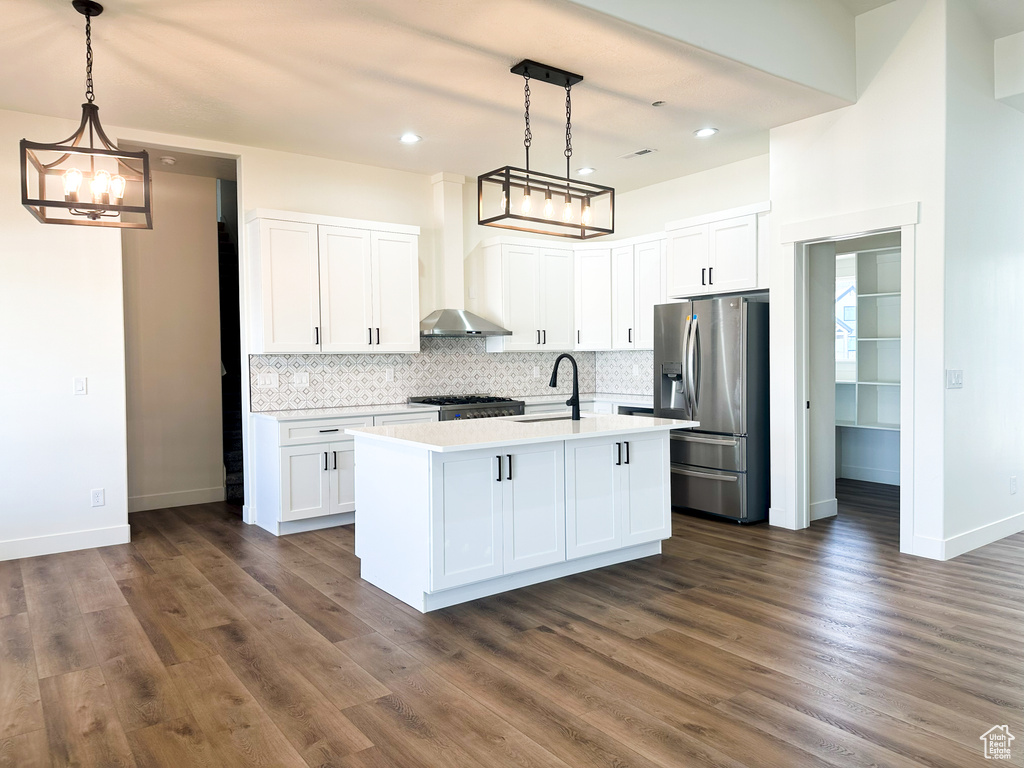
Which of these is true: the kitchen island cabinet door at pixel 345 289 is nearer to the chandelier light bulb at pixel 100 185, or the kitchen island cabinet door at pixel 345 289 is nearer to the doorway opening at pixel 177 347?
the doorway opening at pixel 177 347

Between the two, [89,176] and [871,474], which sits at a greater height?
[89,176]

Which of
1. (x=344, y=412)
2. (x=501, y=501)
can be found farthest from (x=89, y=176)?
(x=344, y=412)

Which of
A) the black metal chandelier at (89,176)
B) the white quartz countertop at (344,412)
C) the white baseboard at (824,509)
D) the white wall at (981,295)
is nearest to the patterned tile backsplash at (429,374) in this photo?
the white quartz countertop at (344,412)

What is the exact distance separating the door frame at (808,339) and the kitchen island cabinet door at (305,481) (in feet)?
11.3

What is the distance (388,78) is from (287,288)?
1.95 metres

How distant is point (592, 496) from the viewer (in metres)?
4.02

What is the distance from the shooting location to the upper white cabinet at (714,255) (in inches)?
Answer: 211

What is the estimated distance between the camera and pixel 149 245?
6090 millimetres

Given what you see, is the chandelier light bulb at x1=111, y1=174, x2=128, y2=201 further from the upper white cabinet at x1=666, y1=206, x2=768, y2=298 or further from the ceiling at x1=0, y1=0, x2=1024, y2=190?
the upper white cabinet at x1=666, y1=206, x2=768, y2=298

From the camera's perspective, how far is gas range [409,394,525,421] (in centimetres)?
579

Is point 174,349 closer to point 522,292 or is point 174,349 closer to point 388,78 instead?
point 522,292

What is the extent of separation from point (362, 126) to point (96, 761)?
4.16m

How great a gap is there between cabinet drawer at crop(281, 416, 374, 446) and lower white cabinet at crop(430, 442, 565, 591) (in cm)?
186

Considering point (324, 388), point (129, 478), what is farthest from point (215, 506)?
point (324, 388)
